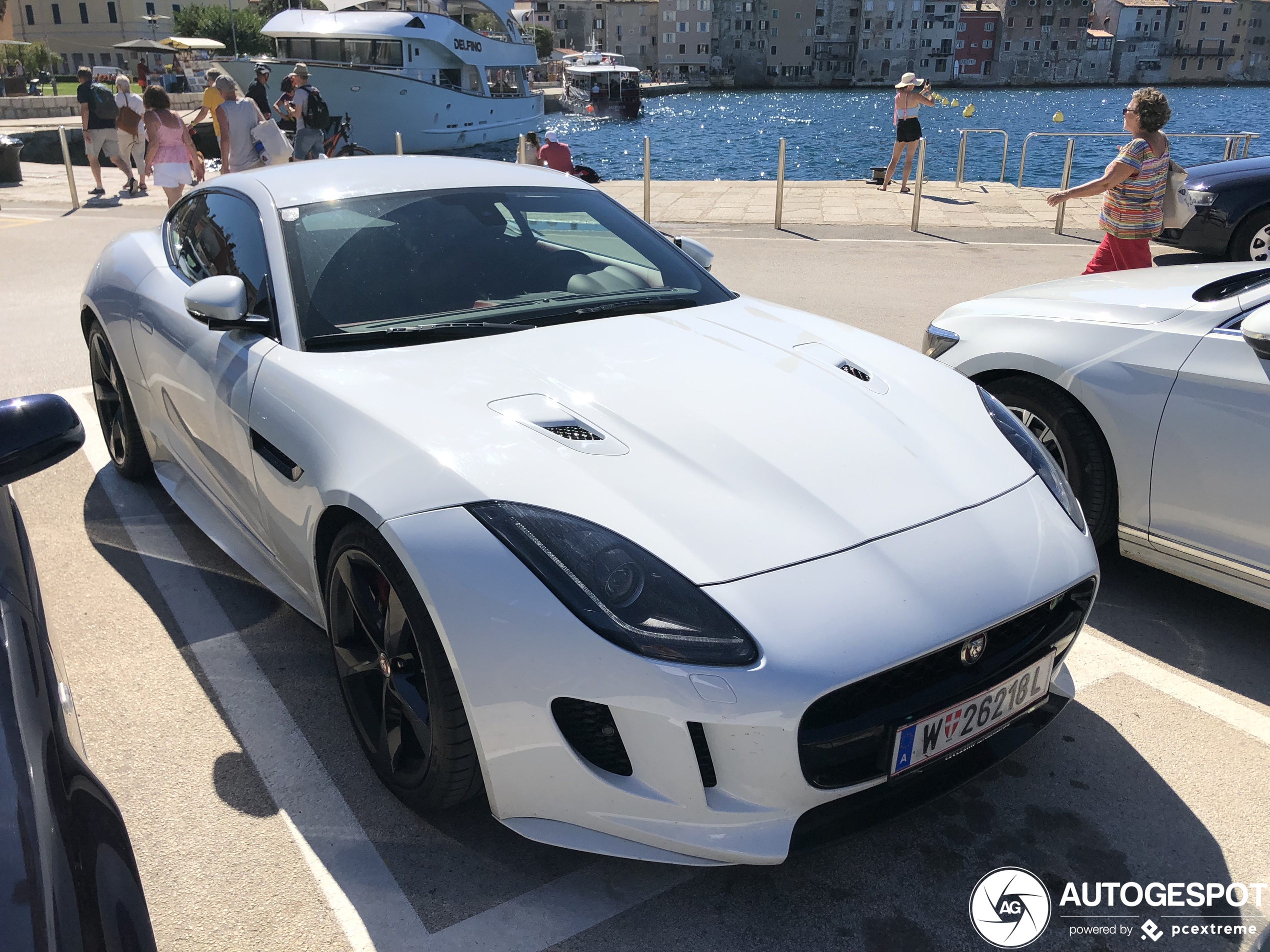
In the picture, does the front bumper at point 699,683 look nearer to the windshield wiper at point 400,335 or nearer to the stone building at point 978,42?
the windshield wiper at point 400,335

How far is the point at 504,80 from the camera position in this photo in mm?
43281

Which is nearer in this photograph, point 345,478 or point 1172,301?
point 345,478

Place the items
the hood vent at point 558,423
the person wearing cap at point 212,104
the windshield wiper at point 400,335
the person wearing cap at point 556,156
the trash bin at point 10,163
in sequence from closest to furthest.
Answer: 1. the hood vent at point 558,423
2. the windshield wiper at point 400,335
3. the person wearing cap at point 556,156
4. the person wearing cap at point 212,104
5. the trash bin at point 10,163

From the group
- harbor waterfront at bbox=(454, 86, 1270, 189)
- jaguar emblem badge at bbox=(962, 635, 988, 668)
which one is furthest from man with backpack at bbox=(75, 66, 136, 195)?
jaguar emblem badge at bbox=(962, 635, 988, 668)

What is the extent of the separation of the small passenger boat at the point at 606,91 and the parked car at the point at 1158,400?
7841 centimetres

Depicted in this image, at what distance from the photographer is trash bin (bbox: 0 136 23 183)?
1728 centimetres

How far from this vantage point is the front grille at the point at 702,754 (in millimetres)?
1868

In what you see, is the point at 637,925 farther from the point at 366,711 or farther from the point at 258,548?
the point at 258,548

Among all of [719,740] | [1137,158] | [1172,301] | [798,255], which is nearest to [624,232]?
[1172,301]

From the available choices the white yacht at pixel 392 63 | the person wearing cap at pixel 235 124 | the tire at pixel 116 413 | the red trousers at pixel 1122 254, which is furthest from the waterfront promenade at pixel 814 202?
the white yacht at pixel 392 63

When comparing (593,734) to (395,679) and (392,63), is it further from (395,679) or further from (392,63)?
(392,63)

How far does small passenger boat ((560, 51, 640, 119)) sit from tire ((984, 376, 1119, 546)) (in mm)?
78616

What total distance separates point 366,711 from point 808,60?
459 feet

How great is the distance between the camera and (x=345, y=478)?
230 cm
